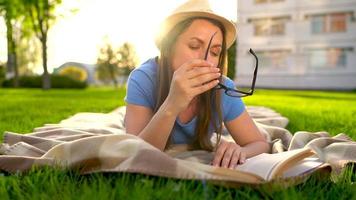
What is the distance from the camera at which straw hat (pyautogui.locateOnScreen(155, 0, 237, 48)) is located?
257 centimetres

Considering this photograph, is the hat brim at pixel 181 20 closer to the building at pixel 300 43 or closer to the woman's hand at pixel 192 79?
the woman's hand at pixel 192 79

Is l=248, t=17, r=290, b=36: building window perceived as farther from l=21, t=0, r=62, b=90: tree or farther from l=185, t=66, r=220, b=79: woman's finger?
l=185, t=66, r=220, b=79: woman's finger

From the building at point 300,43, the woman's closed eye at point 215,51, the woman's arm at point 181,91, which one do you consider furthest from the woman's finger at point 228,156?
the building at point 300,43

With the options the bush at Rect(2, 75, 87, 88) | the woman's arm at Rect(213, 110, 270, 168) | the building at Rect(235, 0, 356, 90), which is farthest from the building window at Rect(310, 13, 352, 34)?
the woman's arm at Rect(213, 110, 270, 168)

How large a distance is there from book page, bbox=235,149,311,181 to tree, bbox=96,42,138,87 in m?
53.1

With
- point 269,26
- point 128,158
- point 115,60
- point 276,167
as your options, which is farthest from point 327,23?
point 115,60

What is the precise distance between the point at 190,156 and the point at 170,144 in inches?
11.7

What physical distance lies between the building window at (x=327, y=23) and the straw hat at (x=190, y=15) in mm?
26786

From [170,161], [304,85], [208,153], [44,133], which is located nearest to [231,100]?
[208,153]

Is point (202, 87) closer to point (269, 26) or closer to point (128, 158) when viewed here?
point (128, 158)

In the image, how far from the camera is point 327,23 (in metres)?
28.1

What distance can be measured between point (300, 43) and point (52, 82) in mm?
14087

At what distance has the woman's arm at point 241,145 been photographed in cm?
226

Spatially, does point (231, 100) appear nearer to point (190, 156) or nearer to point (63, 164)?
point (190, 156)
